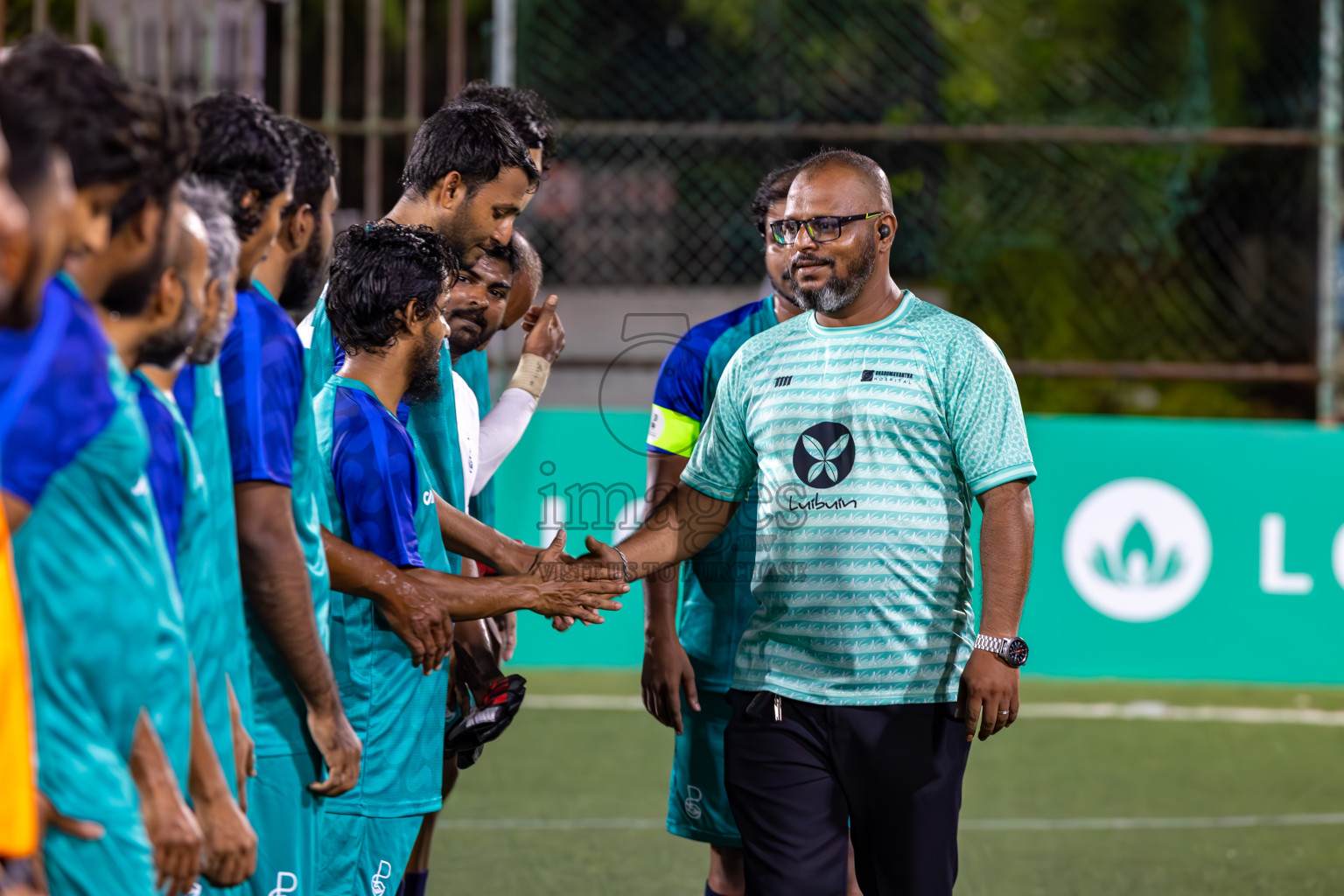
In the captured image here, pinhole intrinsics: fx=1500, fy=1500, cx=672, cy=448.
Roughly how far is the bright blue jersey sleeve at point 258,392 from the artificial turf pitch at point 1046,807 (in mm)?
2902

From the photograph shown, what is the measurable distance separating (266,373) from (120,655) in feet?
2.55

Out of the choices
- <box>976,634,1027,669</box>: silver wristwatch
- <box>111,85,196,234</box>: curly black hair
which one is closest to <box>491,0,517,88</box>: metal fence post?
<box>976,634,1027,669</box>: silver wristwatch

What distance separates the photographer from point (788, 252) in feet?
13.5

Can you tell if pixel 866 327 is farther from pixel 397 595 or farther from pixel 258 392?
pixel 258 392

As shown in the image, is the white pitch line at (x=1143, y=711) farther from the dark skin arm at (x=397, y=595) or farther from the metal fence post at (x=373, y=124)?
the dark skin arm at (x=397, y=595)

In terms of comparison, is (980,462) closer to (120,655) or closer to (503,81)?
(120,655)

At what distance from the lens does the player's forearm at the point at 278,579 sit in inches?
106

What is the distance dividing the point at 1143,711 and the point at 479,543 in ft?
17.8

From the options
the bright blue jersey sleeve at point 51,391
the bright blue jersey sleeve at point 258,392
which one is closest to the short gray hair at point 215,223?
the bright blue jersey sleeve at point 258,392

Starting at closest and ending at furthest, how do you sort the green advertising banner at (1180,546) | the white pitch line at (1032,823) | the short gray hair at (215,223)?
the short gray hair at (215,223) < the white pitch line at (1032,823) < the green advertising banner at (1180,546)

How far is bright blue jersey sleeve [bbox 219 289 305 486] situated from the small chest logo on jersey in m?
1.47

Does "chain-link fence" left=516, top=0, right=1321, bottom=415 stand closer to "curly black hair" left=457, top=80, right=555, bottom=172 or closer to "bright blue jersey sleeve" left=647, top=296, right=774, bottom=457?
→ "curly black hair" left=457, top=80, right=555, bottom=172

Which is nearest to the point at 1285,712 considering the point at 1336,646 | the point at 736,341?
the point at 1336,646

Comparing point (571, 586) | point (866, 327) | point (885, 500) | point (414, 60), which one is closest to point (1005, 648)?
point (885, 500)
